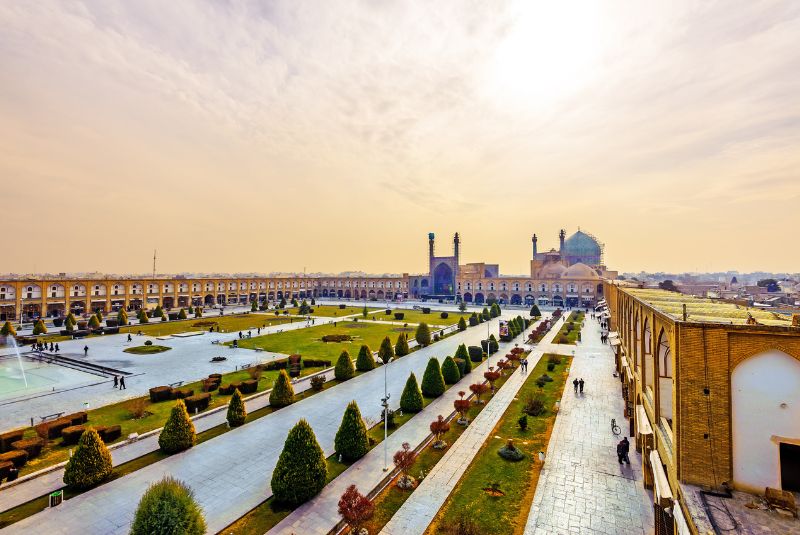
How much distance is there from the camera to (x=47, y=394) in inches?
884

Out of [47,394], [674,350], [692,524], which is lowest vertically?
[47,394]

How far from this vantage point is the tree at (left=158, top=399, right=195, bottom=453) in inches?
587

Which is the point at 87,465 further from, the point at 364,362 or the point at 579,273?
the point at 579,273

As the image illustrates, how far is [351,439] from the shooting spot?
14219 millimetres

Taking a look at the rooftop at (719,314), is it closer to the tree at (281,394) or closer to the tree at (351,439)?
the tree at (351,439)

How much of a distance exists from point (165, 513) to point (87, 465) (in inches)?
306

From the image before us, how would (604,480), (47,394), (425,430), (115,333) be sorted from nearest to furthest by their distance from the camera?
(604,480) → (425,430) → (47,394) → (115,333)

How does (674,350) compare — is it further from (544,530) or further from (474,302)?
(474,302)

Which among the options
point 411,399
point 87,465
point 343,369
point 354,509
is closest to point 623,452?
point 411,399

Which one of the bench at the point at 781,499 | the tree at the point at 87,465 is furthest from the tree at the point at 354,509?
the tree at the point at 87,465

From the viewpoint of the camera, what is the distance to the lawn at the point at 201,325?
46000mm

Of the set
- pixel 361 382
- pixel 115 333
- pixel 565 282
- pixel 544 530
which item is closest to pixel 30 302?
pixel 115 333

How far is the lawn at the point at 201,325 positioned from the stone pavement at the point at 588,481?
3916cm

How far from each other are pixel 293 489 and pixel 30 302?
2676 inches
